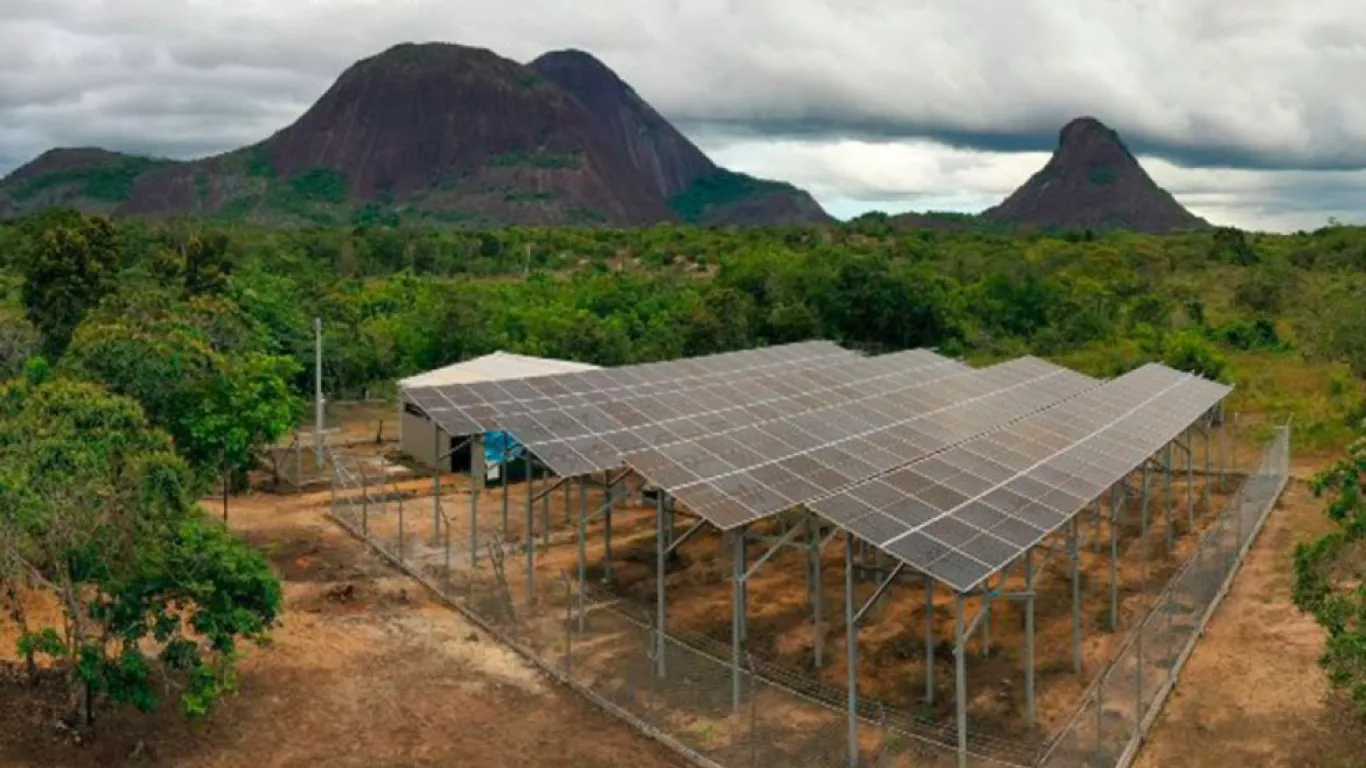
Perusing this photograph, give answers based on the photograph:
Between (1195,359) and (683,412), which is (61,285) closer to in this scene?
(683,412)

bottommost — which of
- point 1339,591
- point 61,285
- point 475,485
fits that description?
point 475,485

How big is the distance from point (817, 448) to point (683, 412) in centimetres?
542

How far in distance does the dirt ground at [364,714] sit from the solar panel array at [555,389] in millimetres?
4600

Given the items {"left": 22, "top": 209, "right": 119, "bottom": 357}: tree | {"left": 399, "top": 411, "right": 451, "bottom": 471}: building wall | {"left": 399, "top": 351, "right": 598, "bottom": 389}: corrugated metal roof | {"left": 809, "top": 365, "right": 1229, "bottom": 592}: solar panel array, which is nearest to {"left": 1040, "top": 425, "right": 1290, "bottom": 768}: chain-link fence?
{"left": 809, "top": 365, "right": 1229, "bottom": 592}: solar panel array

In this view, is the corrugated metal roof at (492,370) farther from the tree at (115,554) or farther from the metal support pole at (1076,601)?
the metal support pole at (1076,601)

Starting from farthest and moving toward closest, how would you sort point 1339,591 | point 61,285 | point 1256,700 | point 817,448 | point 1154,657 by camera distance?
point 61,285
point 817,448
point 1154,657
point 1256,700
point 1339,591

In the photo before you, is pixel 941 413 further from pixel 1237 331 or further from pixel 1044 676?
pixel 1237 331


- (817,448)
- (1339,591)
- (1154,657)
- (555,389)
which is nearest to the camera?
(1339,591)

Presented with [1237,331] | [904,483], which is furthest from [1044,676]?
[1237,331]

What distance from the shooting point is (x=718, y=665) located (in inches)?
773

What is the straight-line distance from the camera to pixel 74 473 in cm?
1617

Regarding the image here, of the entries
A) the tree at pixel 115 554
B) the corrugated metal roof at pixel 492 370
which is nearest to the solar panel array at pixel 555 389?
the corrugated metal roof at pixel 492 370

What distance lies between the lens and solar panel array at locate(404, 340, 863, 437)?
1025 inches

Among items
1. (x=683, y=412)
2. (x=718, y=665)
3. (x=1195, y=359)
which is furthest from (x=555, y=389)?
(x=1195, y=359)
